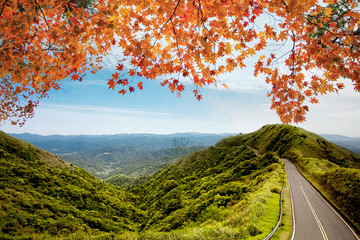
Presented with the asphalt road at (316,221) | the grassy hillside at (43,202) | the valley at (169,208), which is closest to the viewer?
the asphalt road at (316,221)

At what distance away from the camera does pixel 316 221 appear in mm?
14352

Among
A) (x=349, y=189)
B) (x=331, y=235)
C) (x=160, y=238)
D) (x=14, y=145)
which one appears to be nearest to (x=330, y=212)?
(x=349, y=189)

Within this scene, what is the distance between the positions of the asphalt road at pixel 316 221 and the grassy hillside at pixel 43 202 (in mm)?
22904

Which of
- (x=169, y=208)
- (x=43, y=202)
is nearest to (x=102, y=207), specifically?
(x=43, y=202)

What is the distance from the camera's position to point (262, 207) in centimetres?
1335

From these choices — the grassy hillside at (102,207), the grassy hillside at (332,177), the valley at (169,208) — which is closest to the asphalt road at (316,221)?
the valley at (169,208)

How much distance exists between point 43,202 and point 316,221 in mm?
34607

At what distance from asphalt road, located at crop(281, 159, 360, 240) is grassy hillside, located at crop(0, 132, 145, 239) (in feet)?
75.1

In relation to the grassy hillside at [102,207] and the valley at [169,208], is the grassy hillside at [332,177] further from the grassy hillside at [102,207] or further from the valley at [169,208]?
the grassy hillside at [102,207]

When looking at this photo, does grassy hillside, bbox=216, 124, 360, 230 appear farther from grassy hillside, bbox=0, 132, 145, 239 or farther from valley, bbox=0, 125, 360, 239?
grassy hillside, bbox=0, 132, 145, 239

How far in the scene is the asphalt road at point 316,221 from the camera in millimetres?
12286

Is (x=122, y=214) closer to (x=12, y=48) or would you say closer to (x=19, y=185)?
(x=19, y=185)

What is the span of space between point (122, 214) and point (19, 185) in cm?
2203

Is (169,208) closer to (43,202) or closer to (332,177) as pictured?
(43,202)
